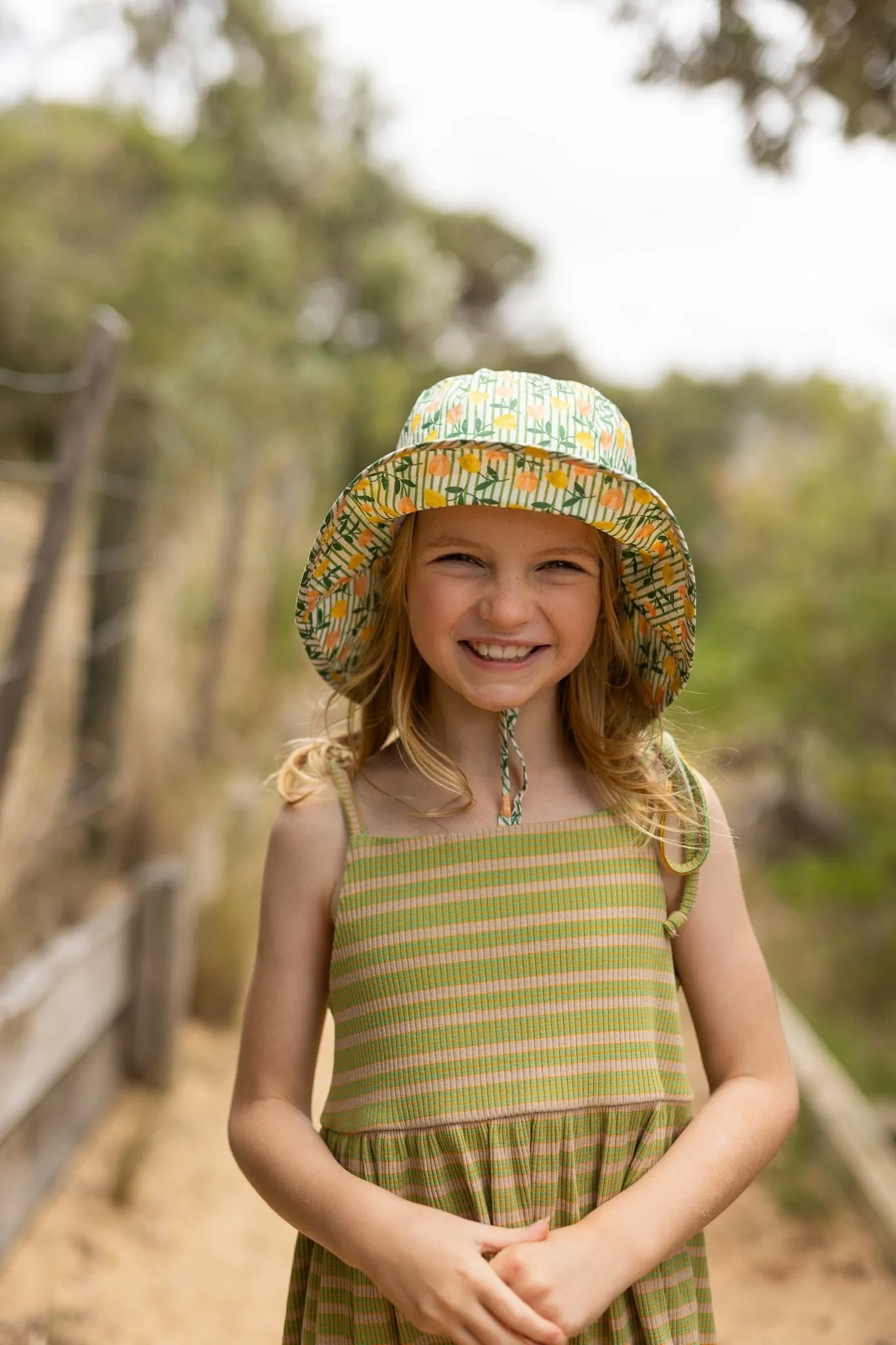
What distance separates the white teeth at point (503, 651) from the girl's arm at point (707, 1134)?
299 mm

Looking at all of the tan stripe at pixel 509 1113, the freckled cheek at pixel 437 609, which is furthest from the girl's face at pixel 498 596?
the tan stripe at pixel 509 1113

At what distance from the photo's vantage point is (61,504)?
11.8ft

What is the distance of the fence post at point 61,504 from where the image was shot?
10.9 feet

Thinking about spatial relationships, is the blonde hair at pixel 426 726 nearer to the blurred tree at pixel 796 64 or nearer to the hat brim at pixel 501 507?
the hat brim at pixel 501 507

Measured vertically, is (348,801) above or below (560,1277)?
above

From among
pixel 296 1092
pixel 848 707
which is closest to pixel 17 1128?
pixel 296 1092

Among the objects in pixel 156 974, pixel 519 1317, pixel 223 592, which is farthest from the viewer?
pixel 223 592

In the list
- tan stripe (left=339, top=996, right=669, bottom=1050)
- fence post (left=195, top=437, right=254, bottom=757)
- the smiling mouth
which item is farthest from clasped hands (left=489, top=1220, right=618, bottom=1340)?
fence post (left=195, top=437, right=254, bottom=757)

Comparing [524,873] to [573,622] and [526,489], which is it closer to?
[573,622]

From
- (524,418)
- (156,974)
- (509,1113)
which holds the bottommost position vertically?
(156,974)

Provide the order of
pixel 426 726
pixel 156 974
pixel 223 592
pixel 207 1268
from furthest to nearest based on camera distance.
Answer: pixel 223 592 → pixel 156 974 → pixel 207 1268 → pixel 426 726

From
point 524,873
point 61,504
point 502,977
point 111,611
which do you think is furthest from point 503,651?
point 111,611

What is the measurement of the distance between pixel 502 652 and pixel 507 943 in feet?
1.14

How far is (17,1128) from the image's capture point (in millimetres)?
3246
